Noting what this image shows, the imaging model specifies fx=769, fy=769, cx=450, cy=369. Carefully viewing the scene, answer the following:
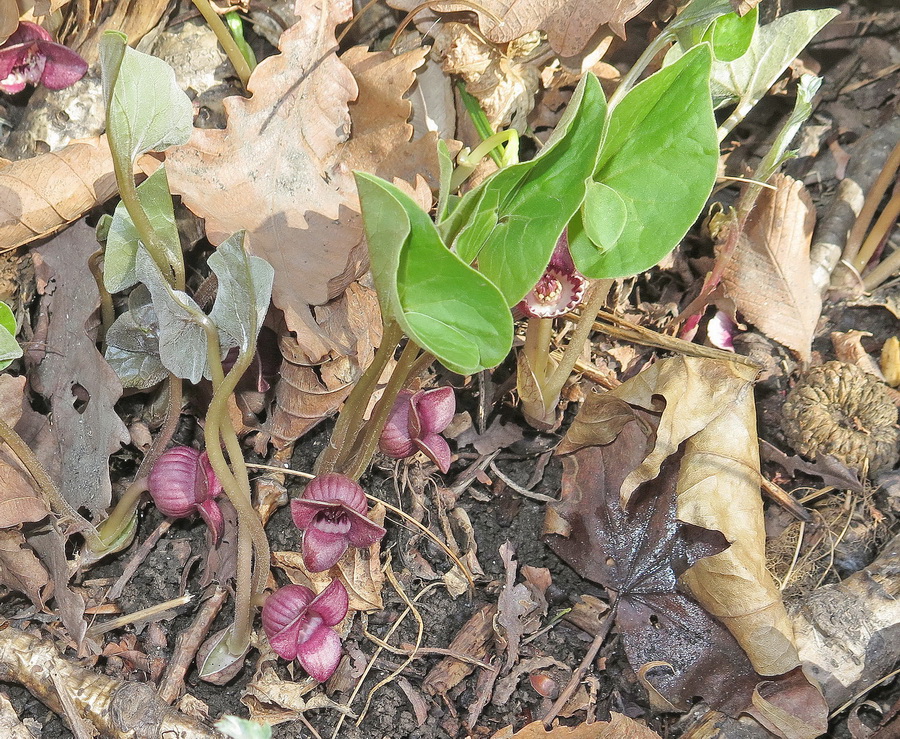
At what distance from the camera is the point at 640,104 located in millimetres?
1075

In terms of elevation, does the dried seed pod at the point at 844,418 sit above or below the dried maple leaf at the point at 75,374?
below

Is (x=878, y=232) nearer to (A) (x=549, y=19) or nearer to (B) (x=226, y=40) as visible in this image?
(A) (x=549, y=19)

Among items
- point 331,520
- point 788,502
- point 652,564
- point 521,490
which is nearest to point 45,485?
point 331,520

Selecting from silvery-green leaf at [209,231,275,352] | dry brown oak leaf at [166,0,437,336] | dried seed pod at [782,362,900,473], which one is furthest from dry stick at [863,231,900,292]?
silvery-green leaf at [209,231,275,352]

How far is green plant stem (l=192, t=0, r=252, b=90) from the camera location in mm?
1358

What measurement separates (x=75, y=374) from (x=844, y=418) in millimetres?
1488

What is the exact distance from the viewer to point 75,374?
1.38m

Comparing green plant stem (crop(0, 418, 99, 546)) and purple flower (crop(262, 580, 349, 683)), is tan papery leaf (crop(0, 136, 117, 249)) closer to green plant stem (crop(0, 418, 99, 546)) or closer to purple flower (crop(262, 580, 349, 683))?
green plant stem (crop(0, 418, 99, 546))

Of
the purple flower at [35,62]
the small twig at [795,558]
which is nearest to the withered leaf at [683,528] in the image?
the small twig at [795,558]

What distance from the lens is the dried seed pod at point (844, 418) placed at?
5.03ft

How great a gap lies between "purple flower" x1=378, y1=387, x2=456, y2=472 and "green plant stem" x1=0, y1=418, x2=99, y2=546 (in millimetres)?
504

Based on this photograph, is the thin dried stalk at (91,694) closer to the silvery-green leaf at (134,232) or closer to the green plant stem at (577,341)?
the silvery-green leaf at (134,232)

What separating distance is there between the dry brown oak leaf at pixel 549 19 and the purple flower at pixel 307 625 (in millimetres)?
1068

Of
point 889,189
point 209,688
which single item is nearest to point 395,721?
point 209,688
